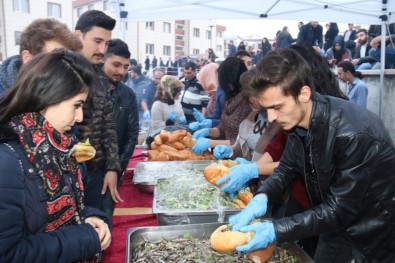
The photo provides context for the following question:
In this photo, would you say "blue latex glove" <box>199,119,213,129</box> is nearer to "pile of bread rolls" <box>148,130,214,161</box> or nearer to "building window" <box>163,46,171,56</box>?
"pile of bread rolls" <box>148,130,214,161</box>

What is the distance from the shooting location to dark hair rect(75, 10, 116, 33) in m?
2.19

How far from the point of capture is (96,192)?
2.07m

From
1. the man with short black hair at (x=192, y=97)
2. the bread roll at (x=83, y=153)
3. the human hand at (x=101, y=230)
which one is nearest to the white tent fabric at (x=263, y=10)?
the man with short black hair at (x=192, y=97)

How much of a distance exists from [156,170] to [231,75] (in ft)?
3.15

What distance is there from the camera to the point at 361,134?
1271mm

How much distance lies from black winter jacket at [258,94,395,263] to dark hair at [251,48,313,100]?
99mm

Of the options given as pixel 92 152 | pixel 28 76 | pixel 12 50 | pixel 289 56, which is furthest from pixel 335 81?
pixel 12 50

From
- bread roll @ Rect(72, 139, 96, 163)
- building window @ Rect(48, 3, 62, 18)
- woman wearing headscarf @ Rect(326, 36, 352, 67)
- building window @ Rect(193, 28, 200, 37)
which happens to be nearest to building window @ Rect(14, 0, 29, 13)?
building window @ Rect(48, 3, 62, 18)

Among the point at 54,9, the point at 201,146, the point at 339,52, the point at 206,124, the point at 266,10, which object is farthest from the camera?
the point at 54,9

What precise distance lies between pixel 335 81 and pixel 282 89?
0.60 metres

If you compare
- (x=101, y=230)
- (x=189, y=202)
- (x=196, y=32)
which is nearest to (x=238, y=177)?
(x=189, y=202)

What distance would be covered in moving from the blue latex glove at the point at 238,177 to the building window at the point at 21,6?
23727 mm

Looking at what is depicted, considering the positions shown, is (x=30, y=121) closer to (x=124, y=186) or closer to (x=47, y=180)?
(x=47, y=180)

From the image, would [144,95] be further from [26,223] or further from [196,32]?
[196,32]
